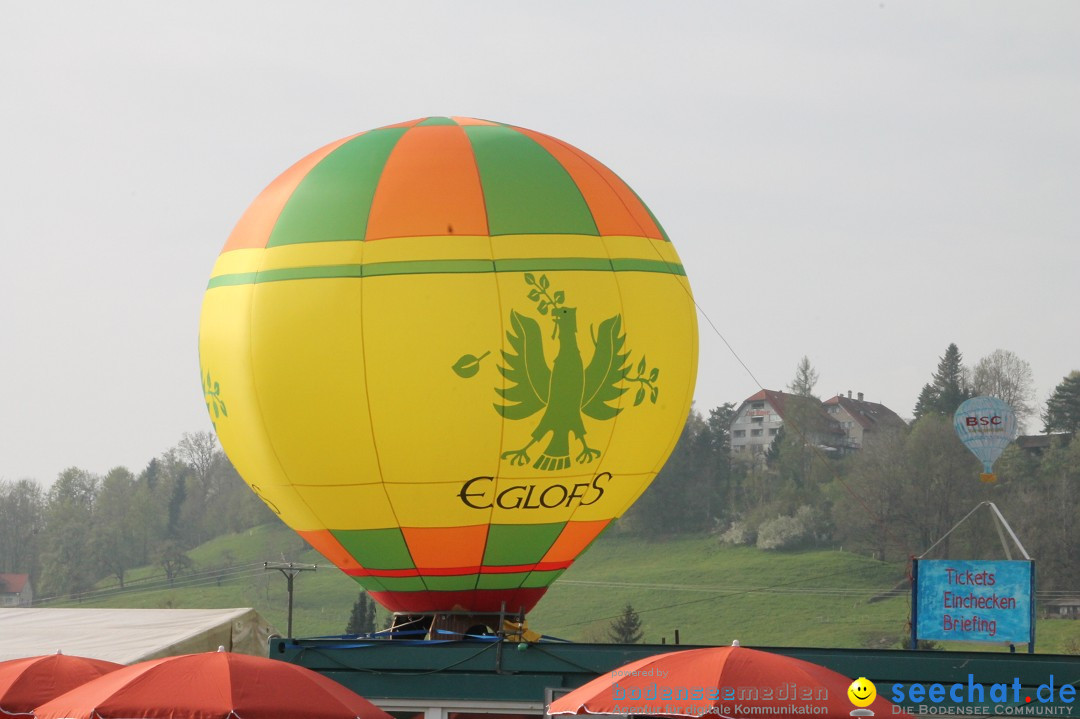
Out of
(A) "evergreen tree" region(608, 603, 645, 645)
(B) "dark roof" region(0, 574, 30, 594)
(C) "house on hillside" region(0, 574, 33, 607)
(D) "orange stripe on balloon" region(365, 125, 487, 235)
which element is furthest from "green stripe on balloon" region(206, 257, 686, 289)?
(B) "dark roof" region(0, 574, 30, 594)

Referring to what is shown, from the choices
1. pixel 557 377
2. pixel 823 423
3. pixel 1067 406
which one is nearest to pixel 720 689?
pixel 557 377

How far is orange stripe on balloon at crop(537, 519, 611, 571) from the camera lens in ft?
48.6

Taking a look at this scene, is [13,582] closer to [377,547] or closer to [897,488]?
[897,488]

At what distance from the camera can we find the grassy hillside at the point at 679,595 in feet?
215

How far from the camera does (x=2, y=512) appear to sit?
341ft

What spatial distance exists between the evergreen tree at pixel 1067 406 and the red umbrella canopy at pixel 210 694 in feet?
247

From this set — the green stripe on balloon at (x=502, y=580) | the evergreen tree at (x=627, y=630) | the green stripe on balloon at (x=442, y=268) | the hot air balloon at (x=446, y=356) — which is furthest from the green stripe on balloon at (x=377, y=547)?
the evergreen tree at (x=627, y=630)

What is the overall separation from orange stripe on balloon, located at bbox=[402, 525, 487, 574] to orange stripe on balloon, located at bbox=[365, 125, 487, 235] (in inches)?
104

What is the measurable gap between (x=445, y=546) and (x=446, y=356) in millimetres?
1800

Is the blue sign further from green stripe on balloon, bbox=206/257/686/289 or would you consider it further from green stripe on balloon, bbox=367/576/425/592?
green stripe on balloon, bbox=367/576/425/592

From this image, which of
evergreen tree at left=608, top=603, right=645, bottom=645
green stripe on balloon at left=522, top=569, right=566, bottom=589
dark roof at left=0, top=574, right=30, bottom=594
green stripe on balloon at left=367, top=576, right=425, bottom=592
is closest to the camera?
green stripe on balloon at left=367, top=576, right=425, bottom=592

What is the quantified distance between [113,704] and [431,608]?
4.40 meters

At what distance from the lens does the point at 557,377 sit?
13.9 metres

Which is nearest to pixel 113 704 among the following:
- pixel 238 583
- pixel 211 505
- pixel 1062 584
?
pixel 1062 584
